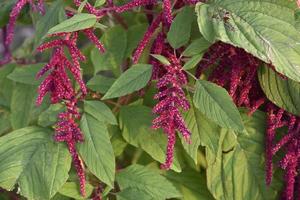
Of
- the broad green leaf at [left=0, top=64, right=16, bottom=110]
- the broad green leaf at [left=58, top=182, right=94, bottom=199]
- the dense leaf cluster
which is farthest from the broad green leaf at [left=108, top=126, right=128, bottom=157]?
the broad green leaf at [left=0, top=64, right=16, bottom=110]

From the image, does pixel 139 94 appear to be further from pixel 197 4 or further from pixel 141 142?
pixel 197 4

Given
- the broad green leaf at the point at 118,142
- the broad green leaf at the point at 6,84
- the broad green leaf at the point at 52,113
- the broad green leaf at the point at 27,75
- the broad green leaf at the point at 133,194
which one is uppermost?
the broad green leaf at the point at 27,75

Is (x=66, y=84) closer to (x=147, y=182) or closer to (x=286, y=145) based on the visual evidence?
(x=147, y=182)

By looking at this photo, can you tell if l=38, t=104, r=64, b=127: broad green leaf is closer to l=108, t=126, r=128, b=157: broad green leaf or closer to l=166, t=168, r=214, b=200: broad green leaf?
l=108, t=126, r=128, b=157: broad green leaf

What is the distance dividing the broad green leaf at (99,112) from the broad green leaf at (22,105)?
0.21m

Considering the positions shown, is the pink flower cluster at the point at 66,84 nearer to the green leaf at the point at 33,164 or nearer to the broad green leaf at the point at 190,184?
the green leaf at the point at 33,164

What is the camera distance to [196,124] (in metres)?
1.08

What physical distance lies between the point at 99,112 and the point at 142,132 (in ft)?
0.36

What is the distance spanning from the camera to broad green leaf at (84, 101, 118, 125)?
3.46 feet

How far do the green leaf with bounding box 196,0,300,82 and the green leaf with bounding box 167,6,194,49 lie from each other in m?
0.05

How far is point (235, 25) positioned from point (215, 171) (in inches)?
13.3

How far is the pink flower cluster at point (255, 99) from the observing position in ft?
3.41

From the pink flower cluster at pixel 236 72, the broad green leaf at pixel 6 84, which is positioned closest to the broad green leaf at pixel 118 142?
the pink flower cluster at pixel 236 72

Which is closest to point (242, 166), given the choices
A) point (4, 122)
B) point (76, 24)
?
point (76, 24)
